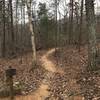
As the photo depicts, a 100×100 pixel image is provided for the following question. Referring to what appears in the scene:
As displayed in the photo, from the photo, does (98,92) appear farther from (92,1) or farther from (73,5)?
(73,5)

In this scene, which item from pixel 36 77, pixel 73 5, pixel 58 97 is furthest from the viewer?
pixel 73 5

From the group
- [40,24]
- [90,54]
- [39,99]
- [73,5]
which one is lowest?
[39,99]

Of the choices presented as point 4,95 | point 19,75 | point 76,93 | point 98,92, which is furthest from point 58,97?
point 19,75

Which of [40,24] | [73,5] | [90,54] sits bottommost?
[90,54]

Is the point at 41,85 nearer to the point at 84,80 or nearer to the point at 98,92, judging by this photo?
the point at 84,80

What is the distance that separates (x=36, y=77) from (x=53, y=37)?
69.9 ft

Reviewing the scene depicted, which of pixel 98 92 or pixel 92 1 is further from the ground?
pixel 92 1

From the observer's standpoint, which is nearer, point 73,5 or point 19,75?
point 19,75

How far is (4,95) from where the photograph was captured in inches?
459

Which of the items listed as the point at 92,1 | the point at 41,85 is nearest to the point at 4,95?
the point at 41,85

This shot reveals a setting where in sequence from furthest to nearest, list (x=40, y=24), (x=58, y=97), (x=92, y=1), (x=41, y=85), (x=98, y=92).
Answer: (x=40, y=24), (x=41, y=85), (x=92, y=1), (x=58, y=97), (x=98, y=92)

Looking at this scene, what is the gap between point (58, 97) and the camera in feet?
34.0

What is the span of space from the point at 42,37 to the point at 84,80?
2577 cm

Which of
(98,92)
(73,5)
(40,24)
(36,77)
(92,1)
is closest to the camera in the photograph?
(98,92)
